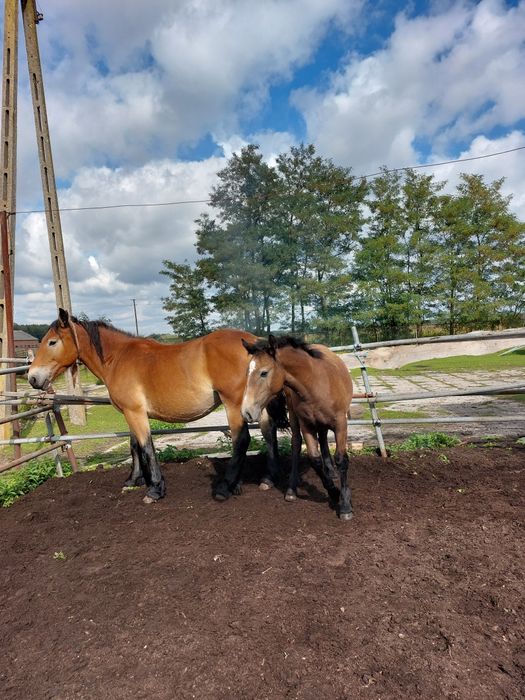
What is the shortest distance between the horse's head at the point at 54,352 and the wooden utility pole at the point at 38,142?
3.95 metres

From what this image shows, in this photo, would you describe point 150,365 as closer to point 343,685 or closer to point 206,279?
point 343,685

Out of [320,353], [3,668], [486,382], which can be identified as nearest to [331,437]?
[320,353]

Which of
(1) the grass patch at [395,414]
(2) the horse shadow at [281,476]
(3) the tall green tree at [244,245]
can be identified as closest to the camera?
(2) the horse shadow at [281,476]

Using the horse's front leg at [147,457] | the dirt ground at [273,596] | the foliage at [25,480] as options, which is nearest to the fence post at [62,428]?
the foliage at [25,480]

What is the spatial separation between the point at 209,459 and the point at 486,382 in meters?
9.99

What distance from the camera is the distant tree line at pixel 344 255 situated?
25438mm

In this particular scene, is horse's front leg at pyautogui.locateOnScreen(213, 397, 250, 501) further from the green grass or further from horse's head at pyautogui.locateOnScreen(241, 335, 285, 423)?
the green grass

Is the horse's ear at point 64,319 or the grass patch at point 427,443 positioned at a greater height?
the horse's ear at point 64,319

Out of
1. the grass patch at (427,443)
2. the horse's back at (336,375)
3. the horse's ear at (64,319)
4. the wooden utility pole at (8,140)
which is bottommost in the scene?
the grass patch at (427,443)

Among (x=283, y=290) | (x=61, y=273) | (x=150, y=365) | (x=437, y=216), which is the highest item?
(x=437, y=216)

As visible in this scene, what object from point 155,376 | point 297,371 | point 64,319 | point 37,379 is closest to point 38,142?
point 64,319

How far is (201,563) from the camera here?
295cm

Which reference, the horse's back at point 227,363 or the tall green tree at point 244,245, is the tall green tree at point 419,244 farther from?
the horse's back at point 227,363

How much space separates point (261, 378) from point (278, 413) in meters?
1.06
